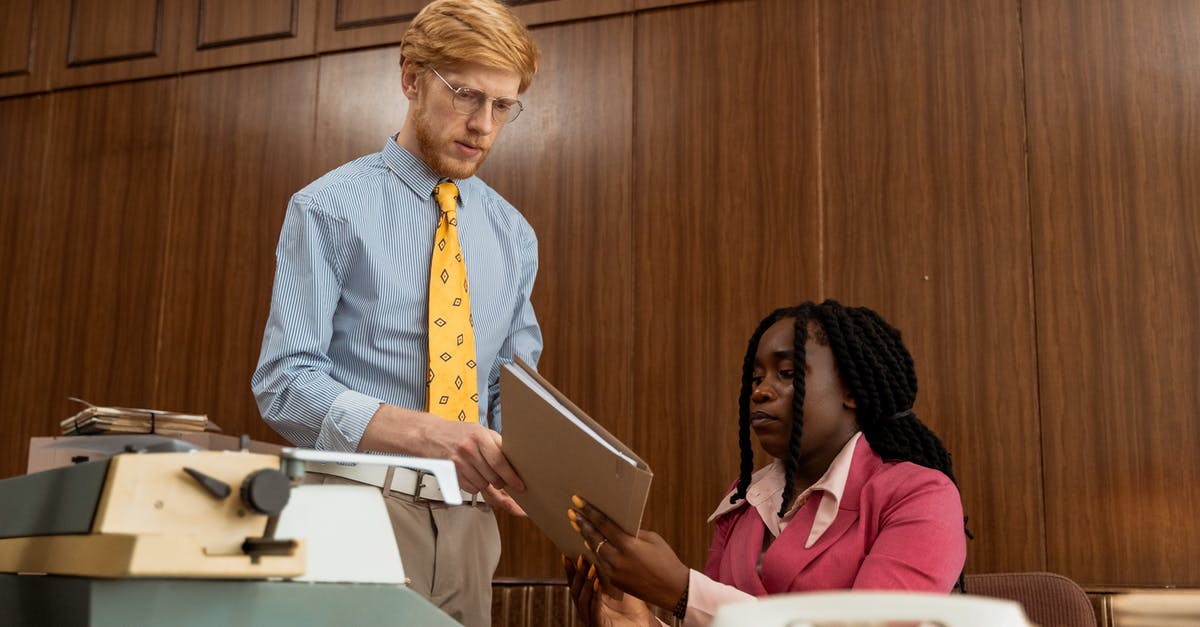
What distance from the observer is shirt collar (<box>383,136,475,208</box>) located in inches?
84.1

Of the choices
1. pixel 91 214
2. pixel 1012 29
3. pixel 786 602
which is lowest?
pixel 786 602

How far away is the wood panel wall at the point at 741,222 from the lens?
2.98 metres

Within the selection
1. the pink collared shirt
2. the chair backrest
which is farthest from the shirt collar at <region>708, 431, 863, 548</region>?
the chair backrest

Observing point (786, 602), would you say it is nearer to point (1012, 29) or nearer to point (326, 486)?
point (326, 486)

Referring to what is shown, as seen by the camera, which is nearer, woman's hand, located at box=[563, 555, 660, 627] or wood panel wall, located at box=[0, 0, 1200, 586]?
woman's hand, located at box=[563, 555, 660, 627]

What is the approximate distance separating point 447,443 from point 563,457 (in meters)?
0.29

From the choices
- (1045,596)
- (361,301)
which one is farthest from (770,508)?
(361,301)

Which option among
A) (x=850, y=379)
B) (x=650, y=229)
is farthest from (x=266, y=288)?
(x=850, y=379)

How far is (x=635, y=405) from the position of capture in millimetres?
3459

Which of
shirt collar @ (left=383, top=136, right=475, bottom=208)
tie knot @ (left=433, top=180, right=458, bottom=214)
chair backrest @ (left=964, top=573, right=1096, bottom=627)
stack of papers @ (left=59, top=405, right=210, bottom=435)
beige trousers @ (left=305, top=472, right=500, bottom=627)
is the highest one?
shirt collar @ (left=383, top=136, right=475, bottom=208)

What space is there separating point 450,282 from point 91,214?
2.90 m

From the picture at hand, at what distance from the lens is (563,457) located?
4.75 feet

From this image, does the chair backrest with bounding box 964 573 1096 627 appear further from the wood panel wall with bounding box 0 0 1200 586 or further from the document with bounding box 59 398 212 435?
the document with bounding box 59 398 212 435

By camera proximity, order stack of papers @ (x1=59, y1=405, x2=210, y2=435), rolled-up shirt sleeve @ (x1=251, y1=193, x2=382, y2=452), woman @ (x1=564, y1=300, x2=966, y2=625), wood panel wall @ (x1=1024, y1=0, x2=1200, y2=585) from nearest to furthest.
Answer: stack of papers @ (x1=59, y1=405, x2=210, y2=435)
woman @ (x1=564, y1=300, x2=966, y2=625)
rolled-up shirt sleeve @ (x1=251, y1=193, x2=382, y2=452)
wood panel wall @ (x1=1024, y1=0, x2=1200, y2=585)
